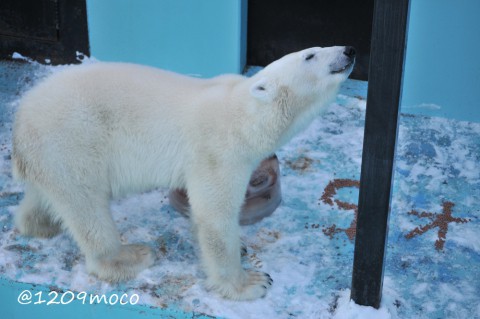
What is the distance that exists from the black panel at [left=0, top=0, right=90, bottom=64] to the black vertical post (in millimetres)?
3149

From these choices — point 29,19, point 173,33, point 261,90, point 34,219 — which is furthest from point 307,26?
point 34,219

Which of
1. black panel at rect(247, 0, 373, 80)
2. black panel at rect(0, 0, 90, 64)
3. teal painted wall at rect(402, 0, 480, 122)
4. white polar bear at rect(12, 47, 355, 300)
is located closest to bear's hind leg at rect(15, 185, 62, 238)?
white polar bear at rect(12, 47, 355, 300)

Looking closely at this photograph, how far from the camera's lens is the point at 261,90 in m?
3.08

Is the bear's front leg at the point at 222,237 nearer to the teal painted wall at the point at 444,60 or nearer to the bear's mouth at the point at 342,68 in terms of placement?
the bear's mouth at the point at 342,68

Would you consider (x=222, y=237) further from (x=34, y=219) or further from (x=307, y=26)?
(x=307, y=26)

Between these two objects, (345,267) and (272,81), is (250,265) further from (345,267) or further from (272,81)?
(272,81)

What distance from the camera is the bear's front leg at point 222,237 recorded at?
3.21m

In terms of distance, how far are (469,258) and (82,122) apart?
2091mm

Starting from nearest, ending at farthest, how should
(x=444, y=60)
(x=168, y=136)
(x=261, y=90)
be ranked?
(x=261, y=90) < (x=168, y=136) < (x=444, y=60)

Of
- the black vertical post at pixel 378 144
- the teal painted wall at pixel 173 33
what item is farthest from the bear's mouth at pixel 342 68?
the teal painted wall at pixel 173 33

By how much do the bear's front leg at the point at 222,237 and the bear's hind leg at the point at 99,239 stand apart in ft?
1.27

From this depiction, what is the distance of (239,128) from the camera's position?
3.18m

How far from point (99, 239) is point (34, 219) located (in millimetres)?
560

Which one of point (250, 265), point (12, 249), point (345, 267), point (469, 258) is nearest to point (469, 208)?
point (469, 258)
